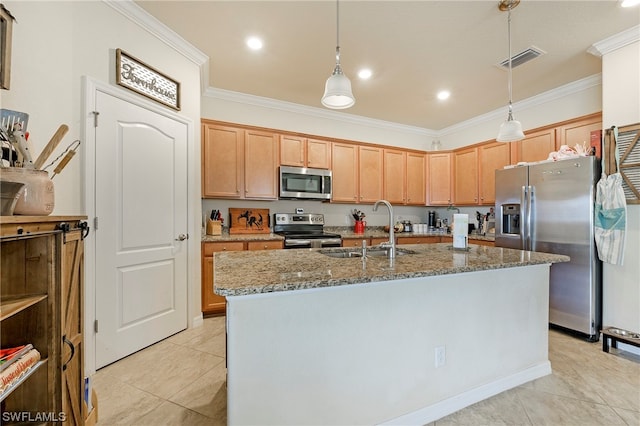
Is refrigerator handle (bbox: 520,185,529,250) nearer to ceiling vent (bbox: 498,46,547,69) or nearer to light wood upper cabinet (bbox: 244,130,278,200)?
ceiling vent (bbox: 498,46,547,69)

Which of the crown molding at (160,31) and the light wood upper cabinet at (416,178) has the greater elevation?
the crown molding at (160,31)

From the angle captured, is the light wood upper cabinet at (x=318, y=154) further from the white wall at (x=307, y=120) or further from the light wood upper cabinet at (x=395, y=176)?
the light wood upper cabinet at (x=395, y=176)

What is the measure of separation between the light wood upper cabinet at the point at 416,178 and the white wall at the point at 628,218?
7.75ft

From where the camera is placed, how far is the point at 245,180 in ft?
11.7

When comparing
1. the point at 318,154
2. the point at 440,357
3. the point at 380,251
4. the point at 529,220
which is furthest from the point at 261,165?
the point at 529,220

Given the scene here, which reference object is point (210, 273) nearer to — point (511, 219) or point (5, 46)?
point (5, 46)

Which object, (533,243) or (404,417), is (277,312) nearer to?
(404,417)

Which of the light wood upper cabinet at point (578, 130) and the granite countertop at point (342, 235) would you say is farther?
the granite countertop at point (342, 235)

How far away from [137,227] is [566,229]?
392cm

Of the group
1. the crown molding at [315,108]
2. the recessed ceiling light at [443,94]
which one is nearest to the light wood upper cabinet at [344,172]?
the crown molding at [315,108]

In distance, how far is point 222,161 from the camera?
344 cm

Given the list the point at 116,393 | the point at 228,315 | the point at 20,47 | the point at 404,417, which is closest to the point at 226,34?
the point at 20,47

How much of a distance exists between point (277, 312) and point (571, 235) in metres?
2.96

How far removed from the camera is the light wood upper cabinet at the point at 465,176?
4254 millimetres
